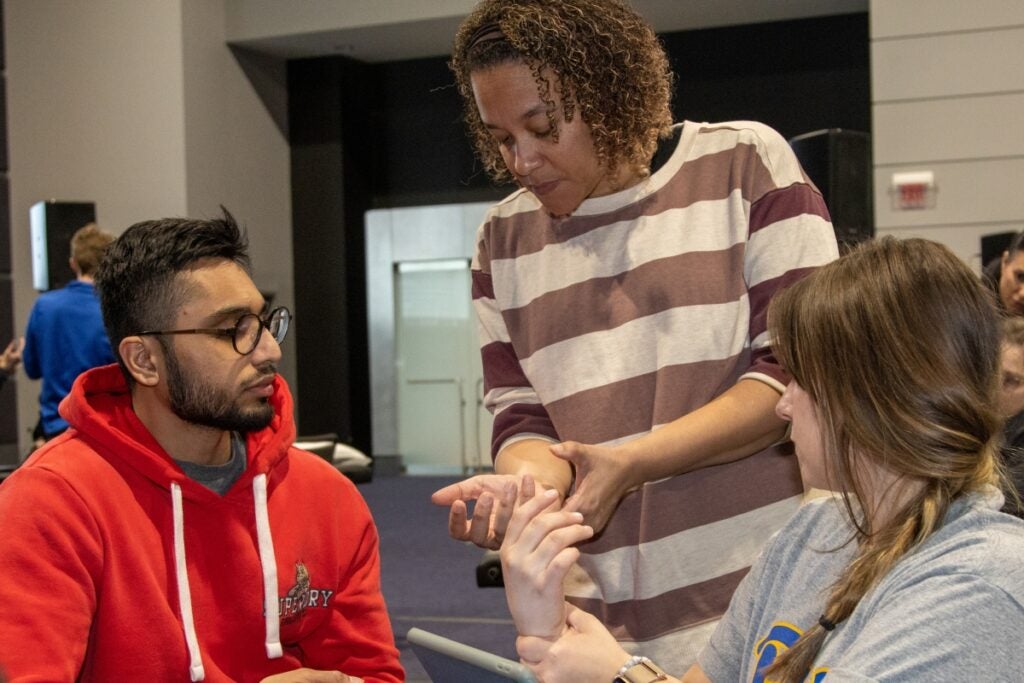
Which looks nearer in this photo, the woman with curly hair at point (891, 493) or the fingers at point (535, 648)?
the woman with curly hair at point (891, 493)

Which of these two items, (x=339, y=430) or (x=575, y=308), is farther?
(x=339, y=430)

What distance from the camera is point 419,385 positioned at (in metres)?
10.2

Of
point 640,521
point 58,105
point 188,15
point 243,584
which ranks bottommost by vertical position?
point 243,584

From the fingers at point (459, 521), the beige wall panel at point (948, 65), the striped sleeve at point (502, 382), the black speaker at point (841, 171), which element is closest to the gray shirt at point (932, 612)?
the fingers at point (459, 521)

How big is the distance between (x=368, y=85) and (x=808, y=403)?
917cm

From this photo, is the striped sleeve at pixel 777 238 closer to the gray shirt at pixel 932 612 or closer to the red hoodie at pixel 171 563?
the gray shirt at pixel 932 612

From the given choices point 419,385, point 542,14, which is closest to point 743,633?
point 542,14

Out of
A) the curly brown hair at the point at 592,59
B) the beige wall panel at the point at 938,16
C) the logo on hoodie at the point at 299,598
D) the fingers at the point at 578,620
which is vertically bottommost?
the logo on hoodie at the point at 299,598

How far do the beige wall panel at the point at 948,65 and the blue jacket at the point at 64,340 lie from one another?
495 cm

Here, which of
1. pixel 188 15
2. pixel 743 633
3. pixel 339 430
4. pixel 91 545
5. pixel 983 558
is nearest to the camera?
pixel 983 558

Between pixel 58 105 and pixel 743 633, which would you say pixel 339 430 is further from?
pixel 743 633

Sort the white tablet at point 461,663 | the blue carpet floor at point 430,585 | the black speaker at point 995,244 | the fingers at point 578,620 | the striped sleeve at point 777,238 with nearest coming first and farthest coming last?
the white tablet at point 461,663 → the fingers at point 578,620 → the striped sleeve at point 777,238 → the blue carpet floor at point 430,585 → the black speaker at point 995,244

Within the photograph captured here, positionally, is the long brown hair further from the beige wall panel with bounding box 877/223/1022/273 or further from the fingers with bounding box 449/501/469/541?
the beige wall panel with bounding box 877/223/1022/273

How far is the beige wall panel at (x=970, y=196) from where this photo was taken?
7.16 meters
